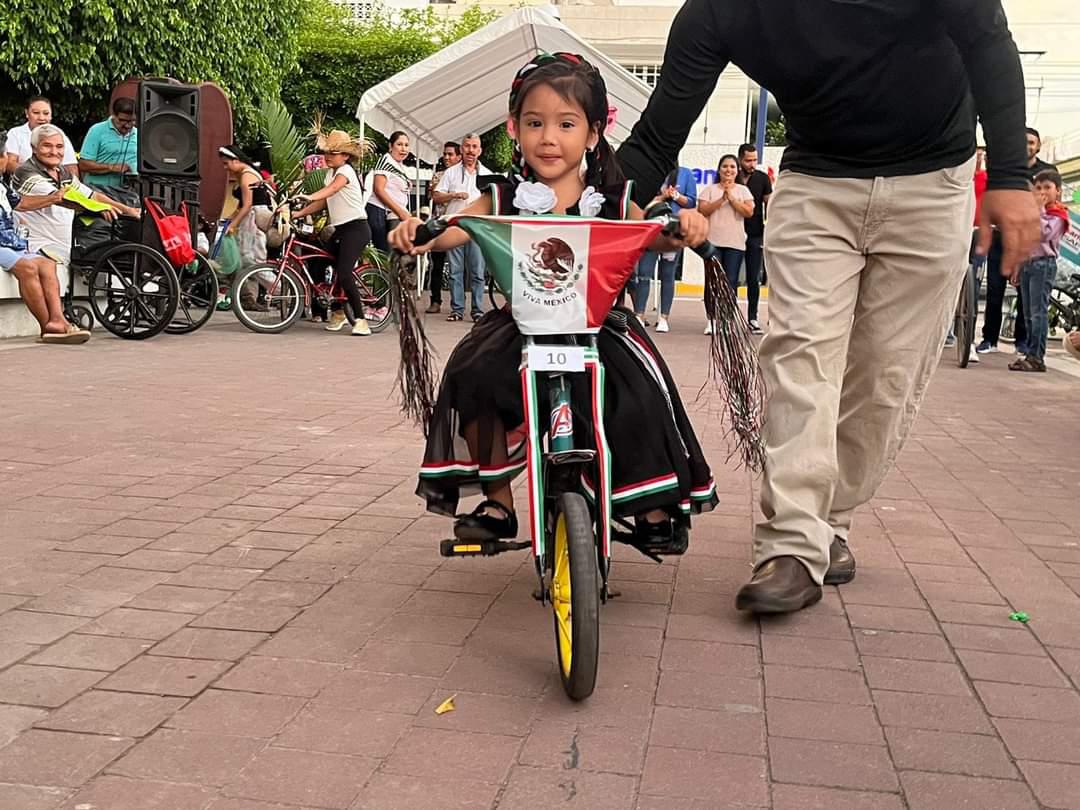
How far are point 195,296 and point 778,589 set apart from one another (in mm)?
10192

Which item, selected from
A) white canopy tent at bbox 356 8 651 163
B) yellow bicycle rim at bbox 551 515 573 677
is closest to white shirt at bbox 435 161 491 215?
white canopy tent at bbox 356 8 651 163

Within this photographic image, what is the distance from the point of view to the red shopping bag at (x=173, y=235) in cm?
1174

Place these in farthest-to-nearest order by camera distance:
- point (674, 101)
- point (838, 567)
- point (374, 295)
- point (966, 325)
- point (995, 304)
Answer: point (374, 295) → point (995, 304) → point (966, 325) → point (838, 567) → point (674, 101)

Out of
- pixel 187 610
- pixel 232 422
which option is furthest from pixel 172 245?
pixel 187 610

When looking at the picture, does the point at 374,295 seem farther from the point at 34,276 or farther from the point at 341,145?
the point at 34,276

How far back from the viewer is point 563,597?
3.28 m

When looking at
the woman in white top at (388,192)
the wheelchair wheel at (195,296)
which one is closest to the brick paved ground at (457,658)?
the wheelchair wheel at (195,296)

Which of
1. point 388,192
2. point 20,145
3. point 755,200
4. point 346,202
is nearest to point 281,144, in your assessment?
point 388,192

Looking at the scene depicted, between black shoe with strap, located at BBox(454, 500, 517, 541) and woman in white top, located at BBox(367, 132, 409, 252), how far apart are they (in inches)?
416

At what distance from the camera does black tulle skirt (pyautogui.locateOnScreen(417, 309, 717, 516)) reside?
356cm

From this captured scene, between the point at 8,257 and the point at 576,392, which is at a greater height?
the point at 576,392

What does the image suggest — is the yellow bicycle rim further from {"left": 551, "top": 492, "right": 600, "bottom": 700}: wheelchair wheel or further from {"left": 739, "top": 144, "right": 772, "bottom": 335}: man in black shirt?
{"left": 739, "top": 144, "right": 772, "bottom": 335}: man in black shirt

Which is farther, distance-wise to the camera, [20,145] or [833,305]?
[20,145]

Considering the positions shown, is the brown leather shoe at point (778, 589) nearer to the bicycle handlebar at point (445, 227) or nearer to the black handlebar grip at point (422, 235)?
the bicycle handlebar at point (445, 227)
